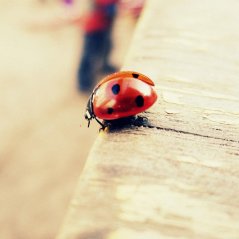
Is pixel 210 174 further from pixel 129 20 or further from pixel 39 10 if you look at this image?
pixel 39 10

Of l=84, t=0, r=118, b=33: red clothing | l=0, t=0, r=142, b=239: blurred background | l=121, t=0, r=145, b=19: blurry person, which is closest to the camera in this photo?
l=0, t=0, r=142, b=239: blurred background

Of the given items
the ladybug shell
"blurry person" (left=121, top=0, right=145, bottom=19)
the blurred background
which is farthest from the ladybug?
"blurry person" (left=121, top=0, right=145, bottom=19)

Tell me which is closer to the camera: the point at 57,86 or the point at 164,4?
the point at 164,4

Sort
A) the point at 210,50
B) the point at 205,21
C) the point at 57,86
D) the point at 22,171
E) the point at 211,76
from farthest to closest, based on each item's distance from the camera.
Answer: the point at 57,86
the point at 22,171
the point at 205,21
the point at 210,50
the point at 211,76

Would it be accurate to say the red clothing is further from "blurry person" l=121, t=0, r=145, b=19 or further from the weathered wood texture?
the weathered wood texture

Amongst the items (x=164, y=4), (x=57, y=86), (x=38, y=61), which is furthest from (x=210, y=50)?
(x=38, y=61)

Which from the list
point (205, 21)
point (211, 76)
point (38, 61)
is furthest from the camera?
point (38, 61)
